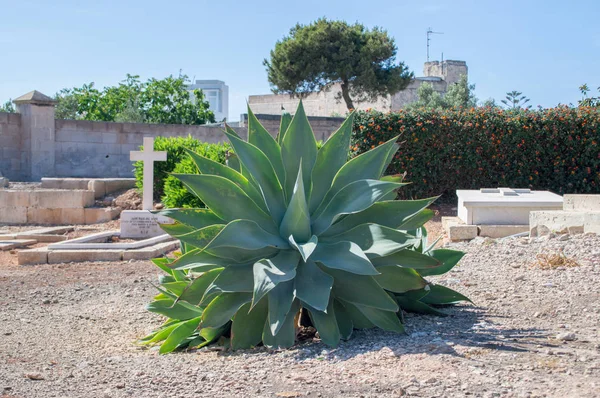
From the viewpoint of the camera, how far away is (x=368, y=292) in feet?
10.7

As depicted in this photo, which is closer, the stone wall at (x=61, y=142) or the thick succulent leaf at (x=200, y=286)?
the thick succulent leaf at (x=200, y=286)

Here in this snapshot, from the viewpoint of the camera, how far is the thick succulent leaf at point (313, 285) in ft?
9.98

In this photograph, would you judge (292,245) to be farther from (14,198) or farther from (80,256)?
(14,198)

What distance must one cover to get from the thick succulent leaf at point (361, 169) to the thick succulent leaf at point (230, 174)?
1.30 ft

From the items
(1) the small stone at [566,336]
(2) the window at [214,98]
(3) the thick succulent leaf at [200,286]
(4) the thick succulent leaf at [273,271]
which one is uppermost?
(2) the window at [214,98]

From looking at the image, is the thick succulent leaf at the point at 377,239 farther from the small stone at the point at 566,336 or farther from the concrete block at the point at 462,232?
the concrete block at the point at 462,232

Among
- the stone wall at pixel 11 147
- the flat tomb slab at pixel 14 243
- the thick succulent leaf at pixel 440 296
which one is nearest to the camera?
the thick succulent leaf at pixel 440 296

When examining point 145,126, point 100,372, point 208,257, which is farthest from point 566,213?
point 145,126

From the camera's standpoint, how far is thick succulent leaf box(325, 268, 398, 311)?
3.21 metres

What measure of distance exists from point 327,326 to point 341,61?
2681cm

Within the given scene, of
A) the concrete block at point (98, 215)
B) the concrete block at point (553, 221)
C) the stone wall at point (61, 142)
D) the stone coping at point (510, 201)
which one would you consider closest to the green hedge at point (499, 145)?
the stone coping at point (510, 201)

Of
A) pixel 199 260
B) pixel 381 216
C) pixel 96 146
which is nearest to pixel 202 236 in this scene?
pixel 199 260

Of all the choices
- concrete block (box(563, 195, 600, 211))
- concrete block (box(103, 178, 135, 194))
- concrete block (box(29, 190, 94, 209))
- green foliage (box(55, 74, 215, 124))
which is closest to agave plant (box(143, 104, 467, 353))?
concrete block (box(563, 195, 600, 211))

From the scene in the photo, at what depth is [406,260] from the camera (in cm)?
333
